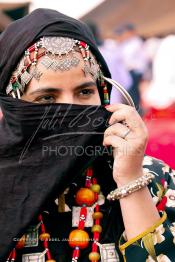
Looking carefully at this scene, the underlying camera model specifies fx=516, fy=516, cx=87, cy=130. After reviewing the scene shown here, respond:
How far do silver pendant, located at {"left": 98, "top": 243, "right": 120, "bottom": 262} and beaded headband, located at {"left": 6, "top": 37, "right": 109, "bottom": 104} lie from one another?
0.65 metres

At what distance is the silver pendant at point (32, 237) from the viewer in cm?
187

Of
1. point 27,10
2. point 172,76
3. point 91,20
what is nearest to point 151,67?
point 172,76

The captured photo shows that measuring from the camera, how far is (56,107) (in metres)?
1.92

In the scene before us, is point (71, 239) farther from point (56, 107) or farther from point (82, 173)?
point (56, 107)

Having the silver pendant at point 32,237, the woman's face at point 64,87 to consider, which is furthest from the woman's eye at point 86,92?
the silver pendant at point 32,237

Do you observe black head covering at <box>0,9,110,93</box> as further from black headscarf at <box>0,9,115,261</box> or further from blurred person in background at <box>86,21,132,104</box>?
blurred person in background at <box>86,21,132,104</box>

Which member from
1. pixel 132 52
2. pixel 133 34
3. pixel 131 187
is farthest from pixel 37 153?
pixel 133 34

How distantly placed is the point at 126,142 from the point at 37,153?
34 centimetres

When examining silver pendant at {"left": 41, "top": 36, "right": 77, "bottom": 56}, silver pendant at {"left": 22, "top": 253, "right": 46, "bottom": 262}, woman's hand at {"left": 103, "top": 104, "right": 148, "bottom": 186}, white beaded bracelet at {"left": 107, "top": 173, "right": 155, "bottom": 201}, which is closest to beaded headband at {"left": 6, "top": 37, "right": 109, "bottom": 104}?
silver pendant at {"left": 41, "top": 36, "right": 77, "bottom": 56}

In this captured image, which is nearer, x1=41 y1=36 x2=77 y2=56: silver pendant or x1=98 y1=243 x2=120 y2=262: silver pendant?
x1=98 y1=243 x2=120 y2=262: silver pendant

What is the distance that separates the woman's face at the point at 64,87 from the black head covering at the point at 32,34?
127mm

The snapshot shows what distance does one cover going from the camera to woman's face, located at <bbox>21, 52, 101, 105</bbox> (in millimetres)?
1926

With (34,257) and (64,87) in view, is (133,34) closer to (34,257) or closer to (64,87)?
(64,87)

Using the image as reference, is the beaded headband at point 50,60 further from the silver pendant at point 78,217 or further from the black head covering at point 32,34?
the silver pendant at point 78,217
